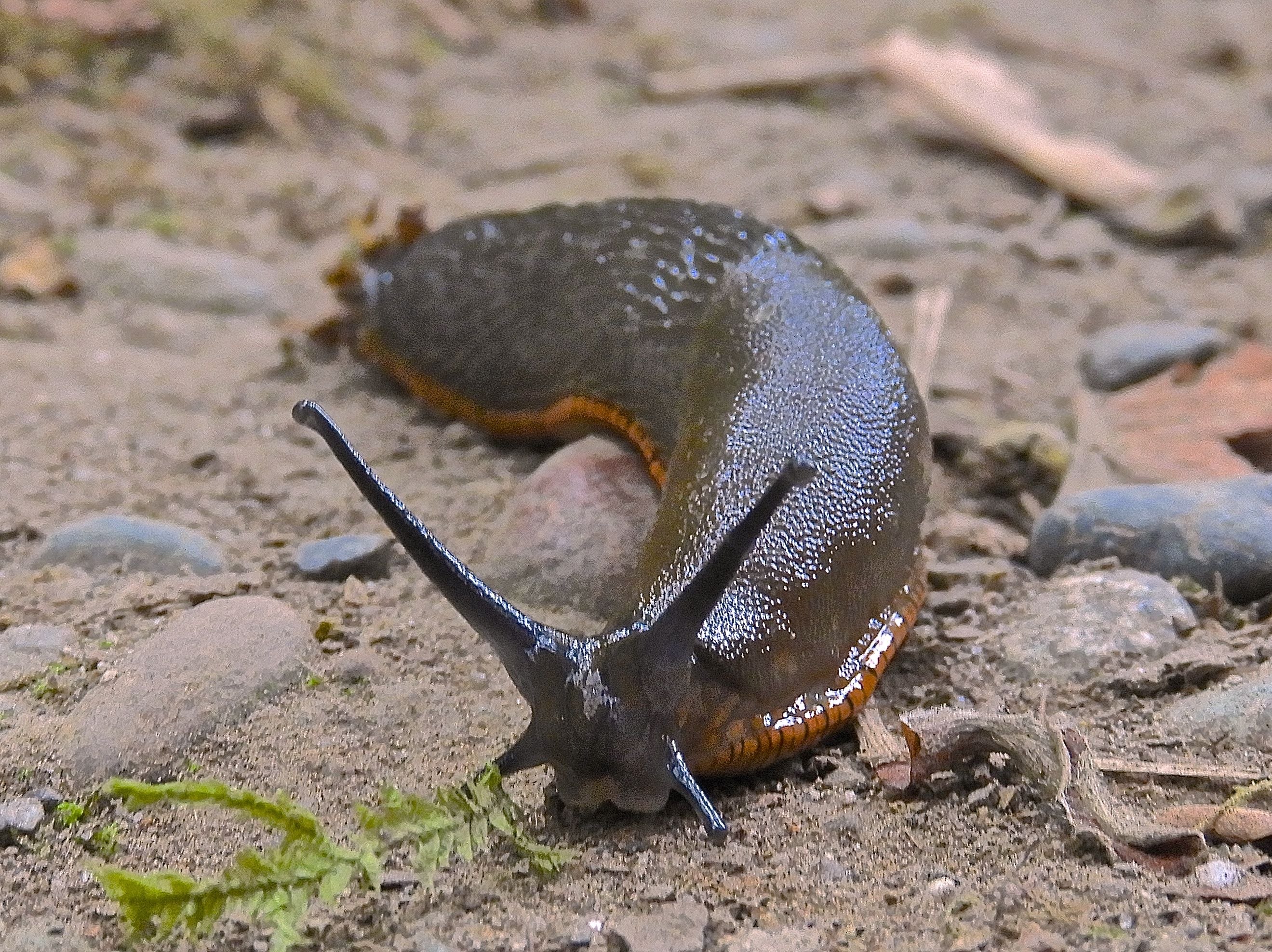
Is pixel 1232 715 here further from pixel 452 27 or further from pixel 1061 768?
pixel 452 27

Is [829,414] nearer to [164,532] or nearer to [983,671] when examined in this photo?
[983,671]

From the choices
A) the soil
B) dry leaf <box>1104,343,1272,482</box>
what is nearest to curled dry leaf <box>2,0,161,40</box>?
the soil

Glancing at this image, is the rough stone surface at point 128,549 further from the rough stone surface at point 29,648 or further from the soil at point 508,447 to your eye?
the rough stone surface at point 29,648

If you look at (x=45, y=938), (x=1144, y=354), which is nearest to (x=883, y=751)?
(x=45, y=938)

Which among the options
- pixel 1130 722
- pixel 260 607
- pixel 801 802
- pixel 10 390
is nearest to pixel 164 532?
→ pixel 260 607

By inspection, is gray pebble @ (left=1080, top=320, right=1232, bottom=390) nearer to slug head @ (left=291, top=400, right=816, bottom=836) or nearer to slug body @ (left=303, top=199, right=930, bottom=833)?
slug body @ (left=303, top=199, right=930, bottom=833)
